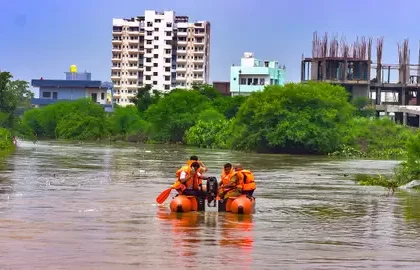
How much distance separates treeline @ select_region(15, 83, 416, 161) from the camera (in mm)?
74250

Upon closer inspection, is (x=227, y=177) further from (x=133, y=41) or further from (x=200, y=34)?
(x=133, y=41)

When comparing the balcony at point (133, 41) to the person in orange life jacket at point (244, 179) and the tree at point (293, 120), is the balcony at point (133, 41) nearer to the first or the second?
the tree at point (293, 120)

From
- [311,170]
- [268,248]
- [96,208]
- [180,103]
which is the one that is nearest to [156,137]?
[180,103]

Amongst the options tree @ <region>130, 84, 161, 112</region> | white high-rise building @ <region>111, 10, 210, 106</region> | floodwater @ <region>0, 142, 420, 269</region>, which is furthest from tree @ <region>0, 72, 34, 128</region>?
white high-rise building @ <region>111, 10, 210, 106</region>

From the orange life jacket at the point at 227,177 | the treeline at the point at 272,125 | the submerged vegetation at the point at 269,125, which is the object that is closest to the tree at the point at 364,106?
the submerged vegetation at the point at 269,125

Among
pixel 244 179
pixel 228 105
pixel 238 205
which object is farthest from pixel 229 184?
pixel 228 105

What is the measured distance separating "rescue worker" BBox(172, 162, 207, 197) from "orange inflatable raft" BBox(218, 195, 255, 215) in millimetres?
590

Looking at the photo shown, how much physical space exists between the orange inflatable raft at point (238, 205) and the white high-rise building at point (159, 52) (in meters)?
147

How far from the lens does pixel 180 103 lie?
9862 cm

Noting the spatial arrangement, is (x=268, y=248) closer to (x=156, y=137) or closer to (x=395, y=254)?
(x=395, y=254)

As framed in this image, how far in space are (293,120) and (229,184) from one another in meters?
51.3

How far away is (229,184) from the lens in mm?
23438

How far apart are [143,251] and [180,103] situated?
269 feet

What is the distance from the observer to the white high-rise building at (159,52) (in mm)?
170125
